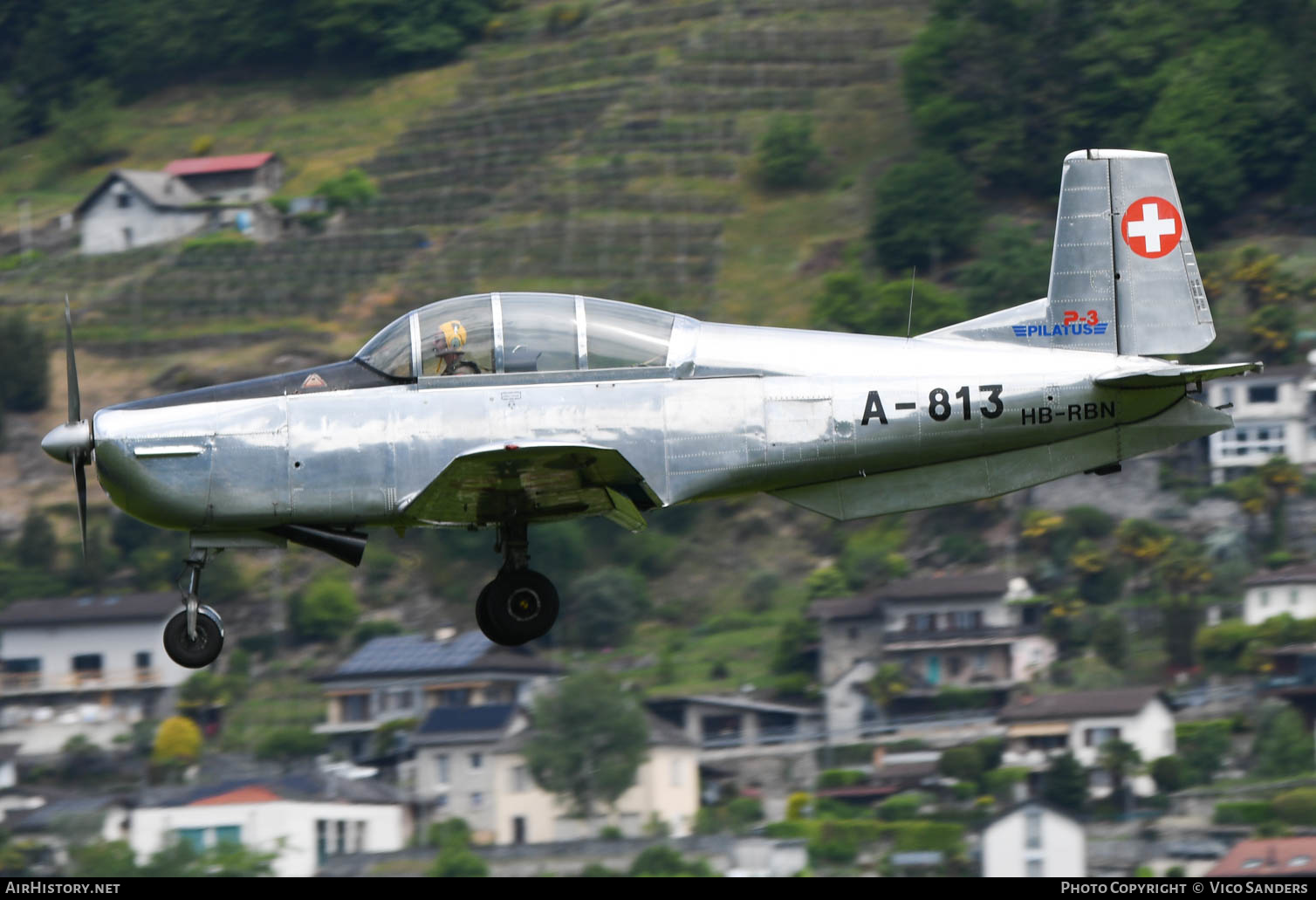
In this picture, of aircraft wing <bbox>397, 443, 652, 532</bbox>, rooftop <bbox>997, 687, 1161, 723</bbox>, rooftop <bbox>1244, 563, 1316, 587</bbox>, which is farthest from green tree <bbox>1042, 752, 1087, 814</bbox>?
aircraft wing <bbox>397, 443, 652, 532</bbox>

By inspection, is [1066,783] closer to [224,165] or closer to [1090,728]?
[1090,728]

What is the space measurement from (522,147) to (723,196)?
1521 centimetres

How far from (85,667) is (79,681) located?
0.69m

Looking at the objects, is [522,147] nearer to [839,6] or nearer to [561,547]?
[839,6]

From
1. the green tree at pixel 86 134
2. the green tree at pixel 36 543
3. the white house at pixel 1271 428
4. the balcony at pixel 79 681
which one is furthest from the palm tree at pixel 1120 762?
the green tree at pixel 86 134

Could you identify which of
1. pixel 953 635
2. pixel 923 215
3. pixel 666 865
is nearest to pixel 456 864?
pixel 666 865

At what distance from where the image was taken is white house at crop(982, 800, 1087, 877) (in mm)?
58375

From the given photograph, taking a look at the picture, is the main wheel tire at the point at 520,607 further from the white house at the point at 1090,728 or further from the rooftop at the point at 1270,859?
the white house at the point at 1090,728

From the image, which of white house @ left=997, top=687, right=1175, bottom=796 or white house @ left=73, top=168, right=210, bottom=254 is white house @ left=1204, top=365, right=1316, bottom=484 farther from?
white house @ left=73, top=168, right=210, bottom=254

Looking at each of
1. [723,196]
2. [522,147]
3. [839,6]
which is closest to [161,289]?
[522,147]

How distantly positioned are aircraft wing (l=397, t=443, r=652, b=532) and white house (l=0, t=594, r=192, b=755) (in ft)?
234

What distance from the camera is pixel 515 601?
14555 mm

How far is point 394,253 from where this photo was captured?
105500 millimetres

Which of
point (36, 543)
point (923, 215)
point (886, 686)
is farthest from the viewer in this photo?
point (923, 215)
